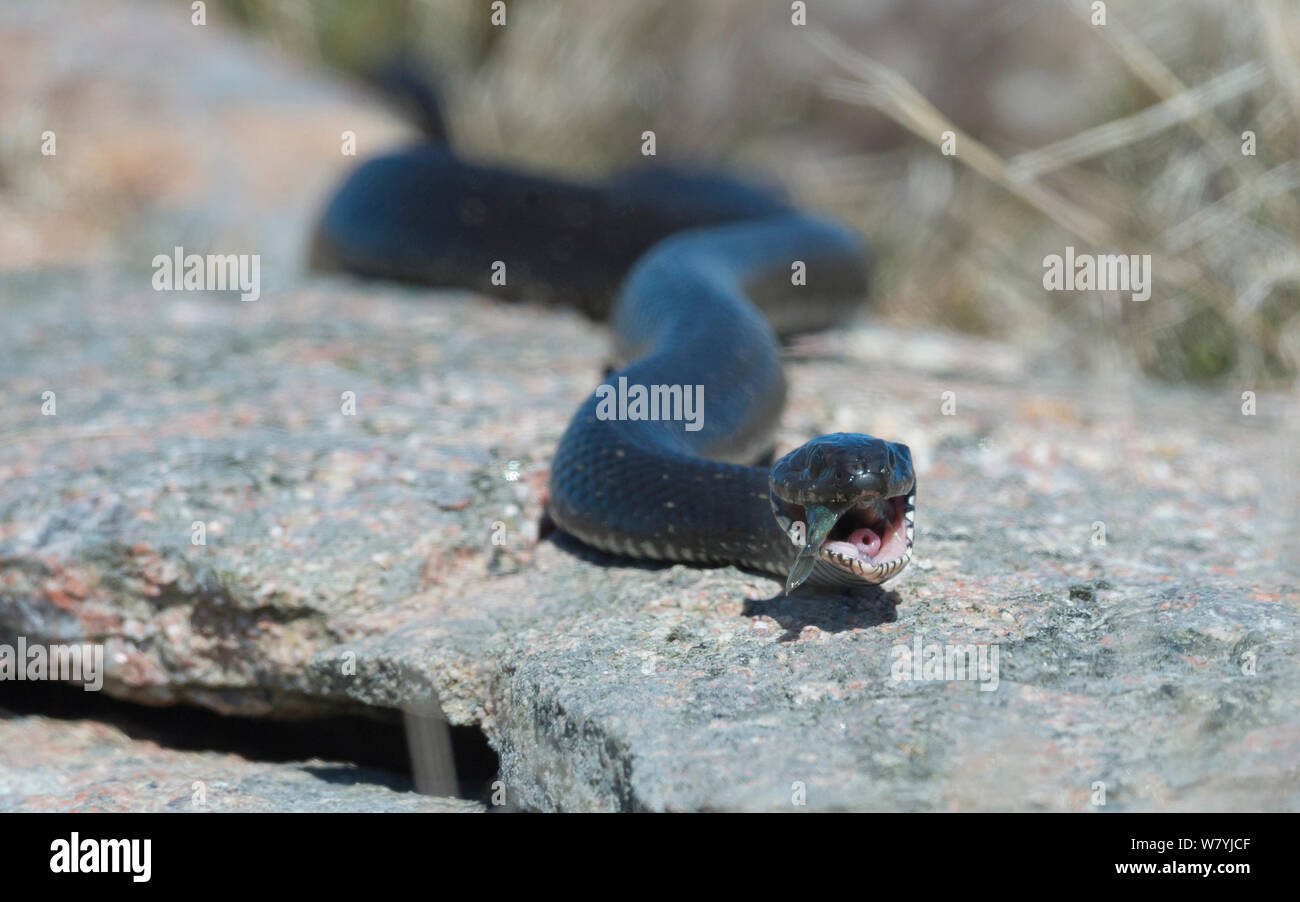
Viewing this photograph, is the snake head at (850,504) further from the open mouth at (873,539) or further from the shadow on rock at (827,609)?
the shadow on rock at (827,609)

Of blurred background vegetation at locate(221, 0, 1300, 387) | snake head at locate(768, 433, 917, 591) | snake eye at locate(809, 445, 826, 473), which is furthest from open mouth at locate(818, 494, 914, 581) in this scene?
blurred background vegetation at locate(221, 0, 1300, 387)

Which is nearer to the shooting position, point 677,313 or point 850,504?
point 850,504

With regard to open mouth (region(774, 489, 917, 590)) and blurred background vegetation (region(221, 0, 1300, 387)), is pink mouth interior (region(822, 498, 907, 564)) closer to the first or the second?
open mouth (region(774, 489, 917, 590))

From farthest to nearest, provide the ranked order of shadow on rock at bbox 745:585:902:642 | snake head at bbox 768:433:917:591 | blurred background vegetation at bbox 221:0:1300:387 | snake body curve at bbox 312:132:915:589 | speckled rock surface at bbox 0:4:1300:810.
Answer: blurred background vegetation at bbox 221:0:1300:387, shadow on rock at bbox 745:585:902:642, snake body curve at bbox 312:132:915:589, snake head at bbox 768:433:917:591, speckled rock surface at bbox 0:4:1300:810

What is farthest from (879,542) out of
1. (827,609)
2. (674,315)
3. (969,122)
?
(969,122)

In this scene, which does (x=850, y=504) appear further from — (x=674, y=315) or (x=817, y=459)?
(x=674, y=315)

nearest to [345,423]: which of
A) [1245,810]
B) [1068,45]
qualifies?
[1245,810]
